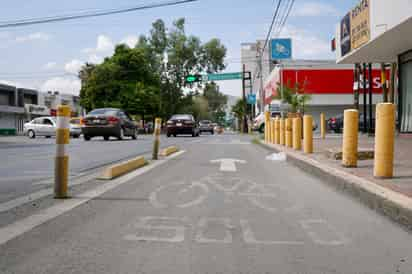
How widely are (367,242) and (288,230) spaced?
74 centimetres

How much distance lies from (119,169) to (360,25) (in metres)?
11.7

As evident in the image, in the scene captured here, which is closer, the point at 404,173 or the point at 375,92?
the point at 404,173

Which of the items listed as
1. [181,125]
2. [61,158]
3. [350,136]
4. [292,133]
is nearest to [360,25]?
[292,133]

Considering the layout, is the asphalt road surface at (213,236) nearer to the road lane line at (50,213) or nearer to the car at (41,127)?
the road lane line at (50,213)

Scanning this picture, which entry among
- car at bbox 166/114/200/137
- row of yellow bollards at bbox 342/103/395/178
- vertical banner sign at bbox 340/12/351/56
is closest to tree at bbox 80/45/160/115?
car at bbox 166/114/200/137

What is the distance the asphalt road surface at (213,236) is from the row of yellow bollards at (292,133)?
218 inches

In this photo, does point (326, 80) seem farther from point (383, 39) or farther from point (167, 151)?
point (167, 151)

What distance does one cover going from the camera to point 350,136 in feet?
25.6

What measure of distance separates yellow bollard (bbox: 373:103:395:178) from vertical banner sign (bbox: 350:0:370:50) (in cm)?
964

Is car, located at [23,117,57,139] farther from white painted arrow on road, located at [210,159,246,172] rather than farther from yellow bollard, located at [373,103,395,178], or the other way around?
yellow bollard, located at [373,103,395,178]

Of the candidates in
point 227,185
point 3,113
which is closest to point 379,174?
point 227,185

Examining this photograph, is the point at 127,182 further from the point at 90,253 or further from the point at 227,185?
the point at 90,253

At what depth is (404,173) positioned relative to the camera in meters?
6.95

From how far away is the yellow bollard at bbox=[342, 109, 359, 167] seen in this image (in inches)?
306
